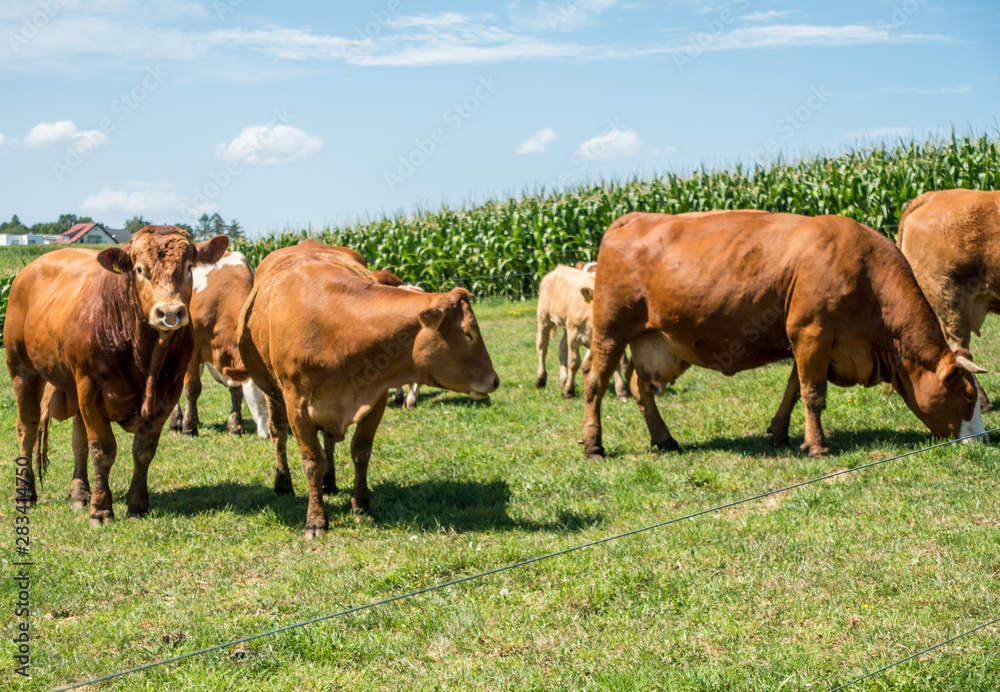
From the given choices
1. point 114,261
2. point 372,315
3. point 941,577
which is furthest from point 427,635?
point 114,261

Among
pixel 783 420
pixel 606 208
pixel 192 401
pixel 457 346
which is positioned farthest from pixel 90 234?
pixel 457 346

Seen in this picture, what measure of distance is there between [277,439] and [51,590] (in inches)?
93.6

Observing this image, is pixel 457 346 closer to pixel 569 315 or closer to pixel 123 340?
pixel 123 340

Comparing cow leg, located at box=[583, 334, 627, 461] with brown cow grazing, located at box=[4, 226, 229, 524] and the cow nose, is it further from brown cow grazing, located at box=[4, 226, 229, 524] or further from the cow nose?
the cow nose

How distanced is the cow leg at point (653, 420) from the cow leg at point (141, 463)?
4.53 metres

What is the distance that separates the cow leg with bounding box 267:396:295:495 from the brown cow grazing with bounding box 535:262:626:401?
4244 millimetres

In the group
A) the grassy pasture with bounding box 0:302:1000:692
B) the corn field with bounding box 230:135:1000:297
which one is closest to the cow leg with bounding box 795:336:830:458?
the grassy pasture with bounding box 0:302:1000:692

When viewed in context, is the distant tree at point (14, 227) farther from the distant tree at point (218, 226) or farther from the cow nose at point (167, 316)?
the cow nose at point (167, 316)

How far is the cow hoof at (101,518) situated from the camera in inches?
283

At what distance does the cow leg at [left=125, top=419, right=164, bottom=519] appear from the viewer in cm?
740

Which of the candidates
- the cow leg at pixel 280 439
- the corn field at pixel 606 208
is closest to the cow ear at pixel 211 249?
the cow leg at pixel 280 439

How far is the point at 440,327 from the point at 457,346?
7.0 inches

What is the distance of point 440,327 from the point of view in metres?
6.08

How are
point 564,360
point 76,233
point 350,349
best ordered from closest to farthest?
point 350,349
point 564,360
point 76,233
